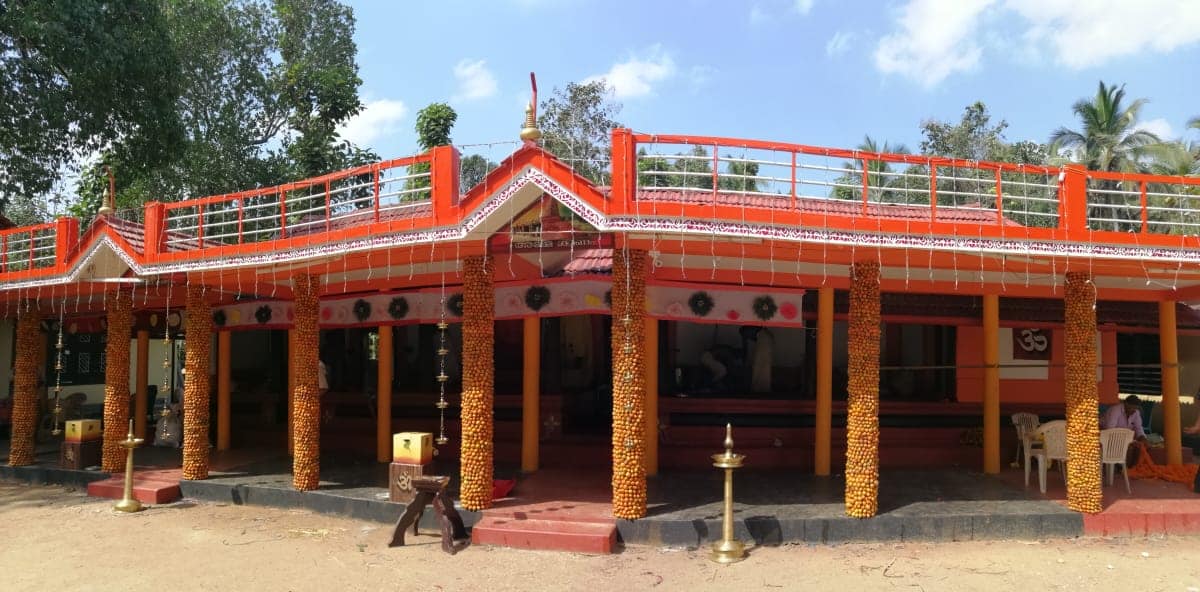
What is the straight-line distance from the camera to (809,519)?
7418 millimetres

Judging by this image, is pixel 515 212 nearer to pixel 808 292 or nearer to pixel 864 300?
pixel 864 300

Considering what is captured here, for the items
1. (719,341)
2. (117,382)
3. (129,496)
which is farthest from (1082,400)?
(117,382)

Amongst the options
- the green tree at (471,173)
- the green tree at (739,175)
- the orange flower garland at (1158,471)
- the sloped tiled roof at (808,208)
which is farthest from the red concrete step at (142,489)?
the orange flower garland at (1158,471)

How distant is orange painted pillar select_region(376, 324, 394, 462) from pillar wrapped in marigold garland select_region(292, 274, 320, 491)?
1.39 m

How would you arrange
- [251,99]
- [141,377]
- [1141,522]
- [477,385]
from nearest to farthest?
[1141,522], [477,385], [141,377], [251,99]

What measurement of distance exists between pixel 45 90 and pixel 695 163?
13.3m

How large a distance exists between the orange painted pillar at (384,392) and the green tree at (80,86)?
812 cm

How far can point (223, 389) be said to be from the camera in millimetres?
12273

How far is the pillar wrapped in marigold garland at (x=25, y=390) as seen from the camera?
11.3 m

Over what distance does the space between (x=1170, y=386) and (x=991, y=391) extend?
2698 mm

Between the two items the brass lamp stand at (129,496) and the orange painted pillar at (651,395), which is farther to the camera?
the orange painted pillar at (651,395)

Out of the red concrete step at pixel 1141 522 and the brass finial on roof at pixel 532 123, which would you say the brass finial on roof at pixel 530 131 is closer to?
the brass finial on roof at pixel 532 123

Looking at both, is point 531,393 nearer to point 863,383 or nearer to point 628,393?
point 628,393

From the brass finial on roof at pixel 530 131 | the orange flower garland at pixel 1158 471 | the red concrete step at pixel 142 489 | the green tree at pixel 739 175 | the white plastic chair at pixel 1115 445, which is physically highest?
the brass finial on roof at pixel 530 131
